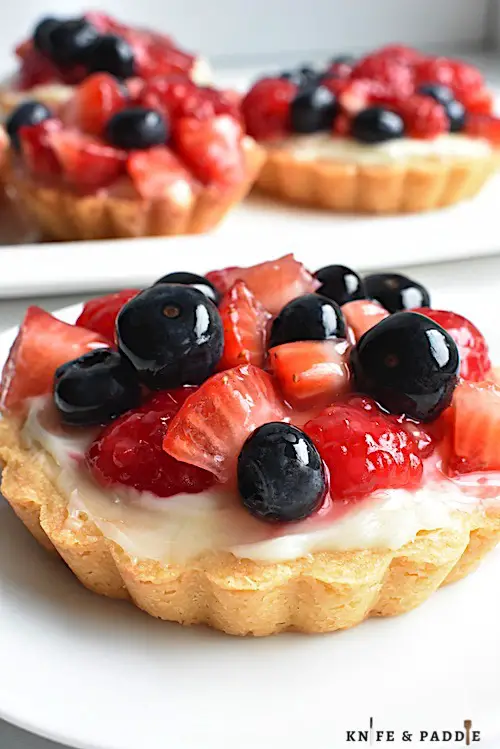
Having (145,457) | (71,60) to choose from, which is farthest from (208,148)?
(145,457)

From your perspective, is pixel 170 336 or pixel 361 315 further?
pixel 361 315

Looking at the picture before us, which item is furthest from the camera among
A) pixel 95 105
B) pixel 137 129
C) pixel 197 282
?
A: pixel 95 105

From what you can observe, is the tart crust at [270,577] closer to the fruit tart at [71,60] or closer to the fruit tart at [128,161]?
the fruit tart at [128,161]

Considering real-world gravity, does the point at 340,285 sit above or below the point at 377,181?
above

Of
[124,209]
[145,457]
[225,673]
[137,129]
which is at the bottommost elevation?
[124,209]

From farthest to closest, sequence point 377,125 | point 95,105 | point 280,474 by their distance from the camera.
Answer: point 377,125, point 95,105, point 280,474

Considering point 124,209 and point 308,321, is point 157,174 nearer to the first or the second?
→ point 124,209

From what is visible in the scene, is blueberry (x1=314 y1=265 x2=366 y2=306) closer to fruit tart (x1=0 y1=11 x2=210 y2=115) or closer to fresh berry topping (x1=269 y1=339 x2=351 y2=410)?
fresh berry topping (x1=269 y1=339 x2=351 y2=410)

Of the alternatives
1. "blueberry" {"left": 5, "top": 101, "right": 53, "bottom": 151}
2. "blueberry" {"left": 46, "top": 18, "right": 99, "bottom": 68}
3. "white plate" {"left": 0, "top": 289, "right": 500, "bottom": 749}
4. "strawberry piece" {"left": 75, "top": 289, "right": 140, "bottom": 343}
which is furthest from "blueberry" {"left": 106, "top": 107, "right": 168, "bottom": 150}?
"white plate" {"left": 0, "top": 289, "right": 500, "bottom": 749}
